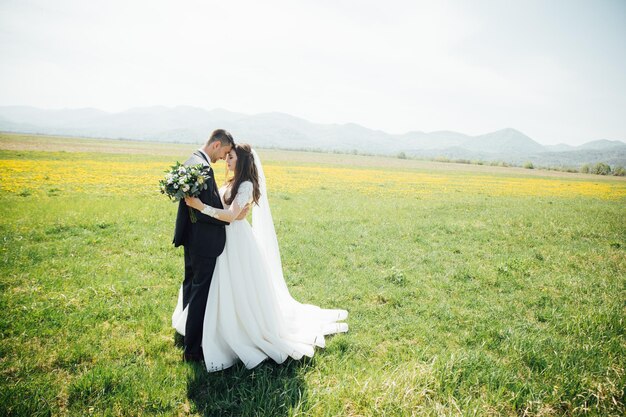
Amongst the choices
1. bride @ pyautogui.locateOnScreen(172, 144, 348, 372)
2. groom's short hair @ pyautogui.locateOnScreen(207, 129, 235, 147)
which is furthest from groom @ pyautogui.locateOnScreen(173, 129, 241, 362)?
bride @ pyautogui.locateOnScreen(172, 144, 348, 372)

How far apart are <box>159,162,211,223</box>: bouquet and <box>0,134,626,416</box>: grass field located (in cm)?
253

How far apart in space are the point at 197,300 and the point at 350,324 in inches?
116

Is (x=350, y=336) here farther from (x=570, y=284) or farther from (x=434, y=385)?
(x=570, y=284)

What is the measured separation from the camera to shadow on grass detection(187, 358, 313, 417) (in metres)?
3.75

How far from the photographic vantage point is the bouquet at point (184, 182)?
13.1 ft

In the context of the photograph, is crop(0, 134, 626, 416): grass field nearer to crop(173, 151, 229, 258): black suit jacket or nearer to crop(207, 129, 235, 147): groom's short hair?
crop(173, 151, 229, 258): black suit jacket

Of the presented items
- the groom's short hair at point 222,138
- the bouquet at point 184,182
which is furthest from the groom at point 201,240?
the bouquet at point 184,182

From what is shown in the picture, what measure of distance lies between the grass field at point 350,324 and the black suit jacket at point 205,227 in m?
1.73

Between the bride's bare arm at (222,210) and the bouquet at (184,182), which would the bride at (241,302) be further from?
the bouquet at (184,182)

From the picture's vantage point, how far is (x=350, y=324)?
19.5 feet

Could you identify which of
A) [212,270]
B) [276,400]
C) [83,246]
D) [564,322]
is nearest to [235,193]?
[212,270]

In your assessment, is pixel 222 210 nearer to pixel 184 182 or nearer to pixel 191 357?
pixel 184 182

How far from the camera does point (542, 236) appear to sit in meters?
13.3

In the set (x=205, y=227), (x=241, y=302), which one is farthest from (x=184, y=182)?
(x=241, y=302)
